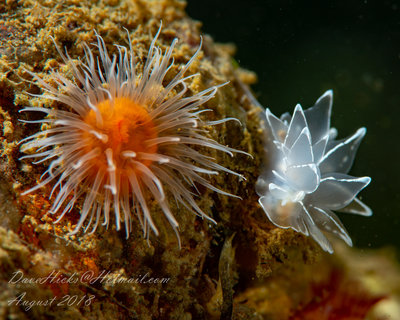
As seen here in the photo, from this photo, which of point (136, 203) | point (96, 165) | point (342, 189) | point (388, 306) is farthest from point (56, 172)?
point (388, 306)

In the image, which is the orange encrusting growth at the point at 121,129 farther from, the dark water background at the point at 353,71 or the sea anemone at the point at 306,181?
the dark water background at the point at 353,71

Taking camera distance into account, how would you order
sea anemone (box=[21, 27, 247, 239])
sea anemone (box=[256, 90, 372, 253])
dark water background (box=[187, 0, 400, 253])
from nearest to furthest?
sea anemone (box=[21, 27, 247, 239]), sea anemone (box=[256, 90, 372, 253]), dark water background (box=[187, 0, 400, 253])

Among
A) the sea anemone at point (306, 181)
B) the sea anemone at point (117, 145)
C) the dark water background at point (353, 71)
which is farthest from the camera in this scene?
the dark water background at point (353, 71)

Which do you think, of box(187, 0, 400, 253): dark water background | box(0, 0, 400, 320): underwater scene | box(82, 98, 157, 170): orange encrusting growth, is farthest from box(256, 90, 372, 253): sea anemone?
box(187, 0, 400, 253): dark water background

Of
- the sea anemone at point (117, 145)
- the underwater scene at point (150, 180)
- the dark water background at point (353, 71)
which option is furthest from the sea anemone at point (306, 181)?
the dark water background at point (353, 71)

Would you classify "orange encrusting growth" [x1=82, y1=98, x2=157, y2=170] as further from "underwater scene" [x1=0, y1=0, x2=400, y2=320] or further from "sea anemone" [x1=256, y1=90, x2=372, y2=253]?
"sea anemone" [x1=256, y1=90, x2=372, y2=253]

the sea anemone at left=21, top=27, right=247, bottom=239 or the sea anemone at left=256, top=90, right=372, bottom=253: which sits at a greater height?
the sea anemone at left=21, top=27, right=247, bottom=239

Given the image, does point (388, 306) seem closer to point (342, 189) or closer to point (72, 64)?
point (342, 189)

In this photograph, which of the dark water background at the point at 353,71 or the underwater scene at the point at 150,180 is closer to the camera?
the underwater scene at the point at 150,180

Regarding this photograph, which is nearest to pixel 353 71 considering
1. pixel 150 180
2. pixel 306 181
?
pixel 306 181
